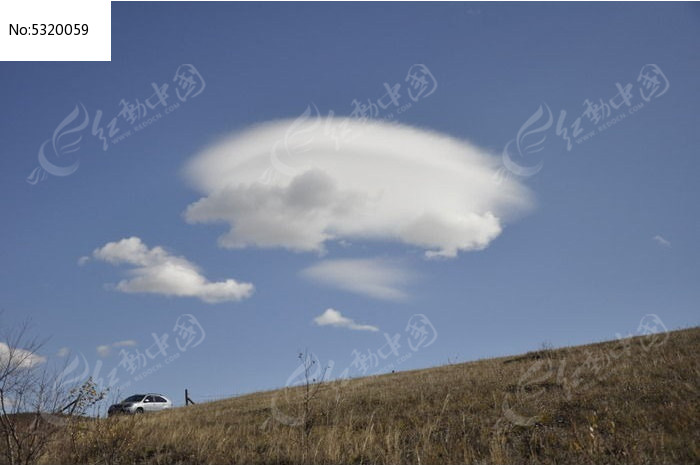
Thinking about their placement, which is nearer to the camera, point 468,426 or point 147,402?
point 468,426

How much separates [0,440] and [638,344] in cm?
2290

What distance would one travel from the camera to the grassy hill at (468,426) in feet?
35.9

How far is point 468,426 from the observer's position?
1306cm

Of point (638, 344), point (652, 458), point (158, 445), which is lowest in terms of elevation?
point (652, 458)

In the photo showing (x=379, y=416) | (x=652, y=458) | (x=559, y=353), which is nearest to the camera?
(x=652, y=458)

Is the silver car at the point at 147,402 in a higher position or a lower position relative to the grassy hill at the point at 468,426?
higher

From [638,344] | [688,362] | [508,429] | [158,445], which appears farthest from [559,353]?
[158,445]

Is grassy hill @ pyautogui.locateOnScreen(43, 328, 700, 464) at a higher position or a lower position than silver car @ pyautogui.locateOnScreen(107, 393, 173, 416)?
lower

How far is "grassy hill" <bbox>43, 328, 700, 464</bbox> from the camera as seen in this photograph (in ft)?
35.9

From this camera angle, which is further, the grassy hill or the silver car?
the silver car

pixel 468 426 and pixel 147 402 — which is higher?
pixel 147 402

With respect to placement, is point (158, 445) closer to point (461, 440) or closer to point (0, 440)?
point (0, 440)

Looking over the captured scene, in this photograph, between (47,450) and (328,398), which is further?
(328,398)

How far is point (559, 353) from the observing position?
82.6 ft
